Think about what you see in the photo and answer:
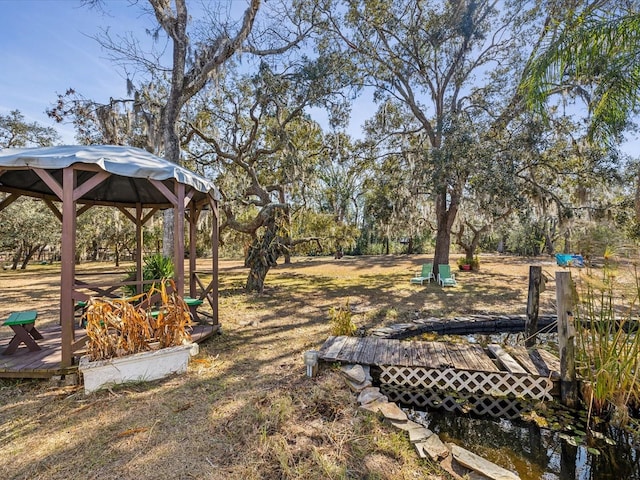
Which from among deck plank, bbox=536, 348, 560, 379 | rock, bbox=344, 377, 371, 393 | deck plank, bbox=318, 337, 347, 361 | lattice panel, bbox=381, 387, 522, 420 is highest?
deck plank, bbox=318, 337, 347, 361

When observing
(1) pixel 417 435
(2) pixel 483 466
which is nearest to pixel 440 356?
(1) pixel 417 435

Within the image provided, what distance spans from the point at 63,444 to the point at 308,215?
10.5 meters

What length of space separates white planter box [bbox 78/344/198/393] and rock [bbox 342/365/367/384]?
73.2 inches

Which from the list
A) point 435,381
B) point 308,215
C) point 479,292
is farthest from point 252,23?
point 479,292

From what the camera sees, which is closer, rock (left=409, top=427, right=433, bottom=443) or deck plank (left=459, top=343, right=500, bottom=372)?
rock (left=409, top=427, right=433, bottom=443)

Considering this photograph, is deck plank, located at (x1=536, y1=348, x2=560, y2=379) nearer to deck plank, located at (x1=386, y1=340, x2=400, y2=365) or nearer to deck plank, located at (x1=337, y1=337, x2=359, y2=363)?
deck plank, located at (x1=386, y1=340, x2=400, y2=365)

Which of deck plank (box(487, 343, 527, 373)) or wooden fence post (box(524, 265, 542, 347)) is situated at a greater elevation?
wooden fence post (box(524, 265, 542, 347))

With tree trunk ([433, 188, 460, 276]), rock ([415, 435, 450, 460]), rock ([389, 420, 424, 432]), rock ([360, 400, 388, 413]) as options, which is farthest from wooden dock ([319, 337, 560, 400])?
tree trunk ([433, 188, 460, 276])

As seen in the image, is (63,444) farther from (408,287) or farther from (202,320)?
(408,287)

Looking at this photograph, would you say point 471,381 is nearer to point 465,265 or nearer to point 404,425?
point 404,425

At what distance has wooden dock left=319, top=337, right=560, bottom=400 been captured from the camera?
3.46 metres

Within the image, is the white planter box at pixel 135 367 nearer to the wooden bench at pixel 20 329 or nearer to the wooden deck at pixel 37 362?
the wooden deck at pixel 37 362

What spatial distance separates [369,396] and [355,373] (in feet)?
1.55

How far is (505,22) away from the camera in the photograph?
376 inches
